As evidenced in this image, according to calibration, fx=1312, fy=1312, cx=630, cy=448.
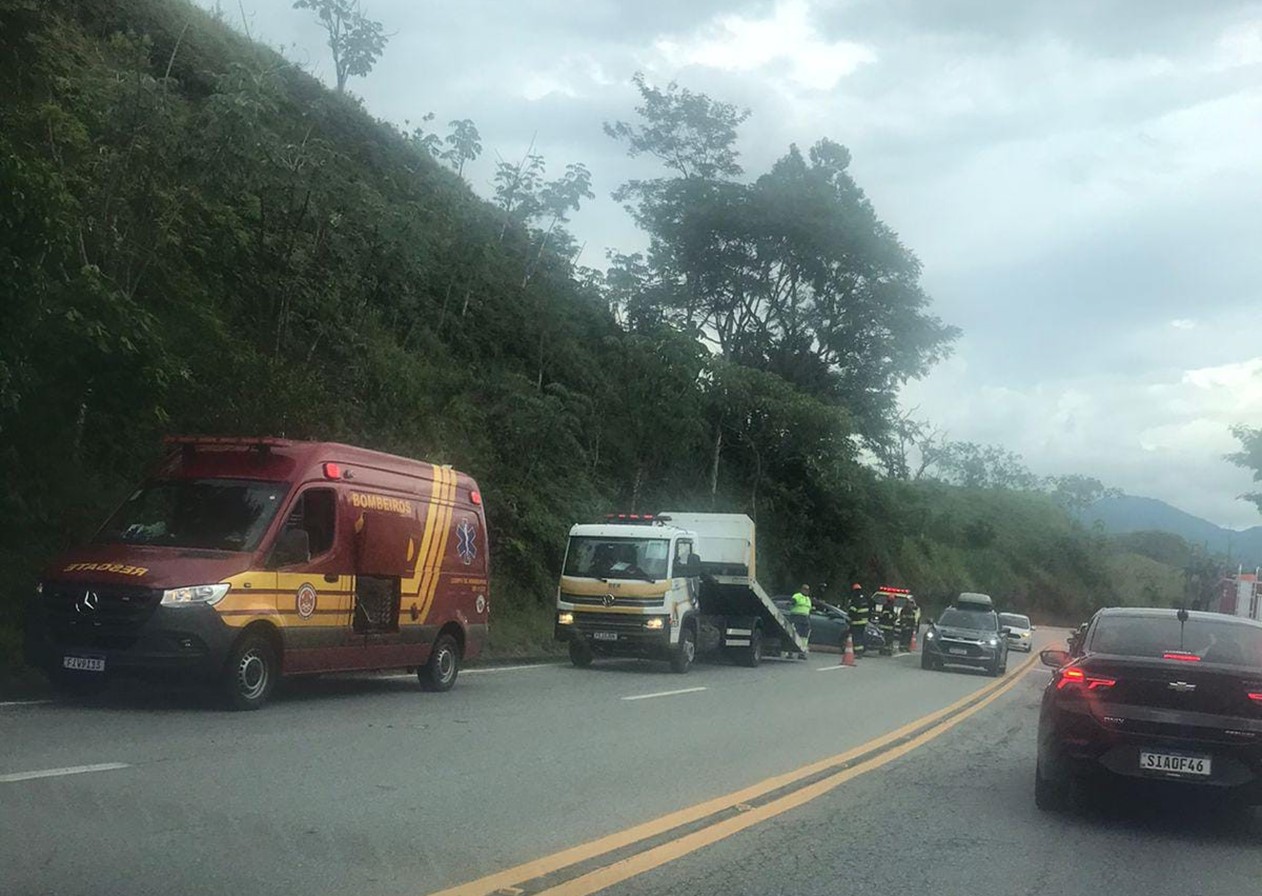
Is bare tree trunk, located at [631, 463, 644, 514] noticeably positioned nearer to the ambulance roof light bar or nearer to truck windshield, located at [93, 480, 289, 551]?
the ambulance roof light bar

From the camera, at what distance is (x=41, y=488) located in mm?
15438

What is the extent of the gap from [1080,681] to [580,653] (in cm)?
1386

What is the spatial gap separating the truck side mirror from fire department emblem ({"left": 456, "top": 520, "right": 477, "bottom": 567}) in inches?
136

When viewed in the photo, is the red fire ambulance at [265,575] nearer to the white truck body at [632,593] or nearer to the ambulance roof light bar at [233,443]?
the ambulance roof light bar at [233,443]

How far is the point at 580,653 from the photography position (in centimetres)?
2233

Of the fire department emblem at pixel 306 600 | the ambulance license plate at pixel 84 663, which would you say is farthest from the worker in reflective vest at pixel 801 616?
the ambulance license plate at pixel 84 663

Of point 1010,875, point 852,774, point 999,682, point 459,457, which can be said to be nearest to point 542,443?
point 459,457

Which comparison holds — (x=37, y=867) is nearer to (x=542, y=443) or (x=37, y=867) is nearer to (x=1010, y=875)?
(x=1010, y=875)

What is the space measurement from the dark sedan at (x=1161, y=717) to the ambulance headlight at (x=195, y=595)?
A: 7.29 metres

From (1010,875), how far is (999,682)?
65.7ft

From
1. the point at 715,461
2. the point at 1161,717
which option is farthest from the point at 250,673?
the point at 715,461

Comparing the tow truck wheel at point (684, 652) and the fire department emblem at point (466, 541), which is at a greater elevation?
the fire department emblem at point (466, 541)

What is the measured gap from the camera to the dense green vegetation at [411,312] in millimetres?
15133

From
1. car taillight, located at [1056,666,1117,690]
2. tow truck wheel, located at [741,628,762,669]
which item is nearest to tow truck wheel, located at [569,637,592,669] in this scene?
tow truck wheel, located at [741,628,762,669]
